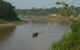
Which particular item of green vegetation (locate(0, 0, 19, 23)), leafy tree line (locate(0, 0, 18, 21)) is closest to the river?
green vegetation (locate(0, 0, 19, 23))

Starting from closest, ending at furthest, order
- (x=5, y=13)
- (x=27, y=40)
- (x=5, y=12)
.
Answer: (x=27, y=40) < (x=5, y=12) < (x=5, y=13)

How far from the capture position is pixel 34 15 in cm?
11531

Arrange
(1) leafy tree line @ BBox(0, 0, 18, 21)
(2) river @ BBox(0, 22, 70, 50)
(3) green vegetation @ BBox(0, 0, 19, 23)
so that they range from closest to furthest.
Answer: (2) river @ BBox(0, 22, 70, 50) → (3) green vegetation @ BBox(0, 0, 19, 23) → (1) leafy tree line @ BBox(0, 0, 18, 21)

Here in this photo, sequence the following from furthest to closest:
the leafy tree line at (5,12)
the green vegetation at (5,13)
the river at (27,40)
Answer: the leafy tree line at (5,12), the green vegetation at (5,13), the river at (27,40)

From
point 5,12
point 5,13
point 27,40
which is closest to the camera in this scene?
point 27,40

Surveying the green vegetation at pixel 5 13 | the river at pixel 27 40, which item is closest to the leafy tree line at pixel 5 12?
the green vegetation at pixel 5 13

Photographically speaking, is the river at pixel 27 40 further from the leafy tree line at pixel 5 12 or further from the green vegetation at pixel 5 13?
the leafy tree line at pixel 5 12

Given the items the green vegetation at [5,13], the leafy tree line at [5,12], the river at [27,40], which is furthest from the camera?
the leafy tree line at [5,12]

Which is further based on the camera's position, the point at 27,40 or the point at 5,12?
the point at 5,12

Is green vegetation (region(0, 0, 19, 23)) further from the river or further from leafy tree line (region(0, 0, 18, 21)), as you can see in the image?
the river

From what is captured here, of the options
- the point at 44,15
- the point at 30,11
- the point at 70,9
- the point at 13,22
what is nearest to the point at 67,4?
the point at 70,9

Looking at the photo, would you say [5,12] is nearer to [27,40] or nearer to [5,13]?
[5,13]

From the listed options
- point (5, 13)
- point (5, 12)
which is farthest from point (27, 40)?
point (5, 13)

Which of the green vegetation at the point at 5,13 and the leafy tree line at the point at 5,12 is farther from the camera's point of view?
the leafy tree line at the point at 5,12
